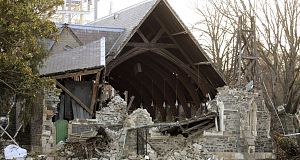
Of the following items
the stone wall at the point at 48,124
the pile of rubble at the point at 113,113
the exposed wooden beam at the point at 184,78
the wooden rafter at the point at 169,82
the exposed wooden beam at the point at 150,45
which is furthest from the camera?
the wooden rafter at the point at 169,82

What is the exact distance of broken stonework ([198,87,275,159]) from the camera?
72.7 feet

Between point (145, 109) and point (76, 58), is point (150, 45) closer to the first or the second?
point (145, 109)

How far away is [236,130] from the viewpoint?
2253cm

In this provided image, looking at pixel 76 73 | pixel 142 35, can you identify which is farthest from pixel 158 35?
pixel 76 73

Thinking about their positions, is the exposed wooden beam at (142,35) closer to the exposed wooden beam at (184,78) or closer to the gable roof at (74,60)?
the exposed wooden beam at (184,78)

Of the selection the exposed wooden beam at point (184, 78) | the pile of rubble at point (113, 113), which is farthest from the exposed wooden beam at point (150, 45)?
the pile of rubble at point (113, 113)

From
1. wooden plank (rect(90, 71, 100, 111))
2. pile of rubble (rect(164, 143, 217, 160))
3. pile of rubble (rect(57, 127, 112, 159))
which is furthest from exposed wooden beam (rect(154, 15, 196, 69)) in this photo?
pile of rubble (rect(57, 127, 112, 159))

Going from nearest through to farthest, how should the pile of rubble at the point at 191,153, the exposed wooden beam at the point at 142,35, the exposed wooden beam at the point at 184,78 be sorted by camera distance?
the pile of rubble at the point at 191,153 < the exposed wooden beam at the point at 142,35 < the exposed wooden beam at the point at 184,78

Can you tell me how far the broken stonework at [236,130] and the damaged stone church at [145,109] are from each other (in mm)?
41

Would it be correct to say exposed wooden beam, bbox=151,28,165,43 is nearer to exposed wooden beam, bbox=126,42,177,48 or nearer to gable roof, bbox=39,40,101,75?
exposed wooden beam, bbox=126,42,177,48

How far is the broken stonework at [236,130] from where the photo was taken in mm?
22156

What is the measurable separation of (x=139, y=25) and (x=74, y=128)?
6.15m

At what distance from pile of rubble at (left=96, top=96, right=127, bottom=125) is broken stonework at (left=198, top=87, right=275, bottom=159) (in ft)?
11.8

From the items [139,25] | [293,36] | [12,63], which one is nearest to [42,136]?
[12,63]
